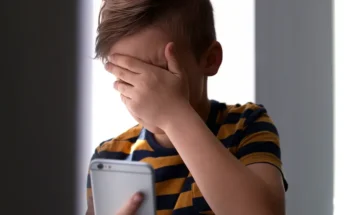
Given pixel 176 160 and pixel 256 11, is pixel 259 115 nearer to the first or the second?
pixel 176 160

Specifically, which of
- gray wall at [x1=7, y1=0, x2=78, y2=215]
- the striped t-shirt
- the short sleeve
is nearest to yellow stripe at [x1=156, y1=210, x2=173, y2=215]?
the striped t-shirt

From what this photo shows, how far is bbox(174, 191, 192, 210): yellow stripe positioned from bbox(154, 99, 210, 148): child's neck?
0.22ft

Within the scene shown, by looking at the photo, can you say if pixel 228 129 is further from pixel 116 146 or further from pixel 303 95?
pixel 303 95

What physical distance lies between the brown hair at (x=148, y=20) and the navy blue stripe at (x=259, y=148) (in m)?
0.13

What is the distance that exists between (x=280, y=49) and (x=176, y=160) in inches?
18.3

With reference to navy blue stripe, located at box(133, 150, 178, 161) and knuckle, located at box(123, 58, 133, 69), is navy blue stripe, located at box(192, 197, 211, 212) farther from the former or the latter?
knuckle, located at box(123, 58, 133, 69)

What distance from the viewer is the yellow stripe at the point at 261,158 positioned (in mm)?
492

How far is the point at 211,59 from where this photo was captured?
576mm

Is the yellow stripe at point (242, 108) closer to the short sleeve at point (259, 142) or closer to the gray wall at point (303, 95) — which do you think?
the short sleeve at point (259, 142)

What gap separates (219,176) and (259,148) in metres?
0.09

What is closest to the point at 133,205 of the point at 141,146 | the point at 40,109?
the point at 141,146

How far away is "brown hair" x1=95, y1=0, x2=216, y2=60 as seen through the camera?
0.50 meters

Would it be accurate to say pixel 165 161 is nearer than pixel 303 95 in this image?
Yes
